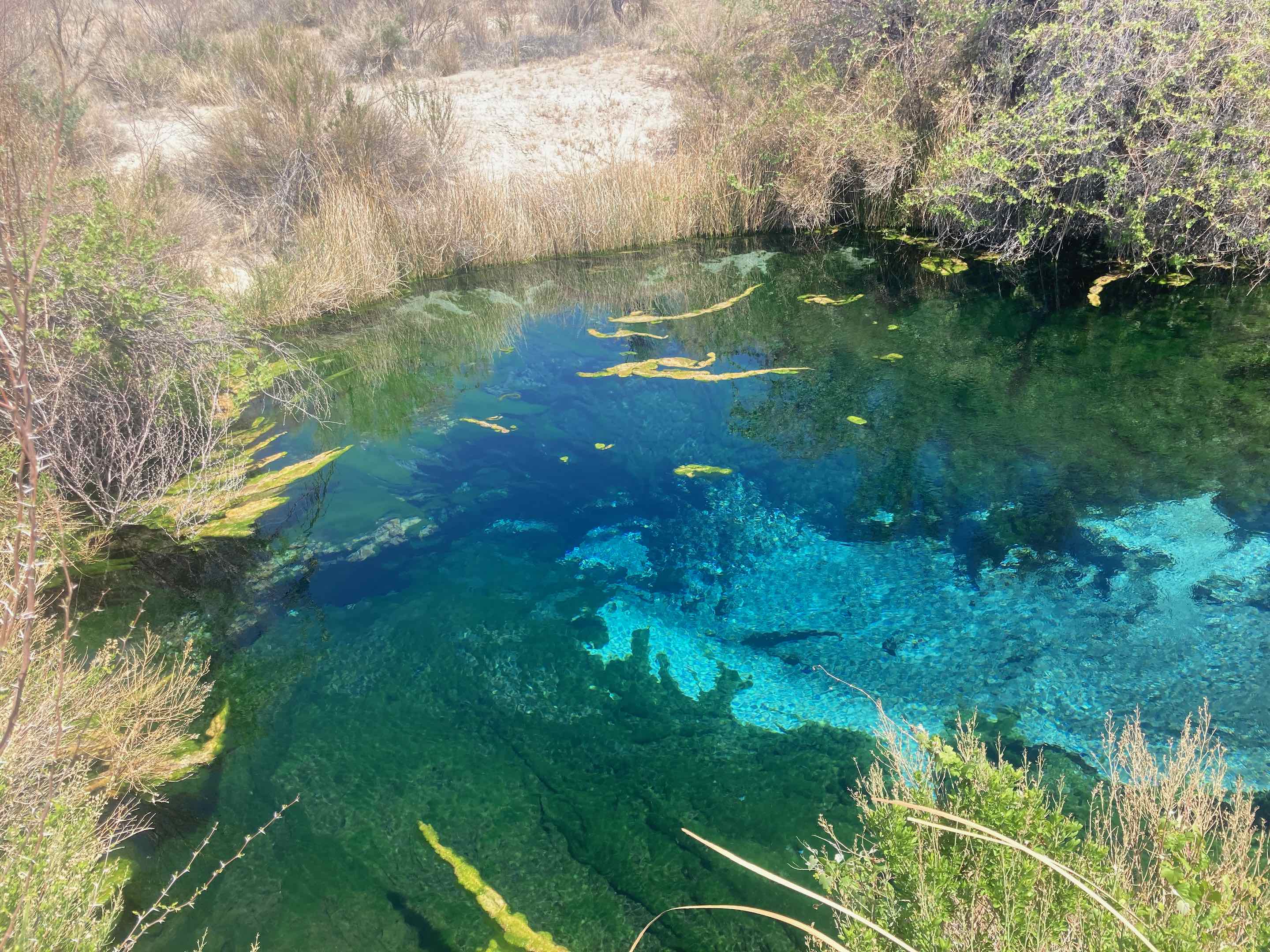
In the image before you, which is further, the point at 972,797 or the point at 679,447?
the point at 679,447

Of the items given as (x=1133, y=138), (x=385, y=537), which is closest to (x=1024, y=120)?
(x=1133, y=138)

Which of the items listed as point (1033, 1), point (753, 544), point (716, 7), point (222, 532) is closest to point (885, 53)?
point (1033, 1)

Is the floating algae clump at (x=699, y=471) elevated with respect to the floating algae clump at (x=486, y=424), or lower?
lower

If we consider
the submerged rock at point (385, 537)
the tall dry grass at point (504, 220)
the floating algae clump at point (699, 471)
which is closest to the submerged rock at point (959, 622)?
the floating algae clump at point (699, 471)

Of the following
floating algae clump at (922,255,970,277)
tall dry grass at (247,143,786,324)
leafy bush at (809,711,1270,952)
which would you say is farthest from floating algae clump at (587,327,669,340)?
leafy bush at (809,711,1270,952)

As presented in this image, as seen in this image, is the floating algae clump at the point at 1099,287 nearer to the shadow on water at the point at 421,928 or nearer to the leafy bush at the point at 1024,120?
the leafy bush at the point at 1024,120

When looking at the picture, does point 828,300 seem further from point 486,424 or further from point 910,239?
point 486,424

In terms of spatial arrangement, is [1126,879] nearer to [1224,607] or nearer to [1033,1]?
[1224,607]
